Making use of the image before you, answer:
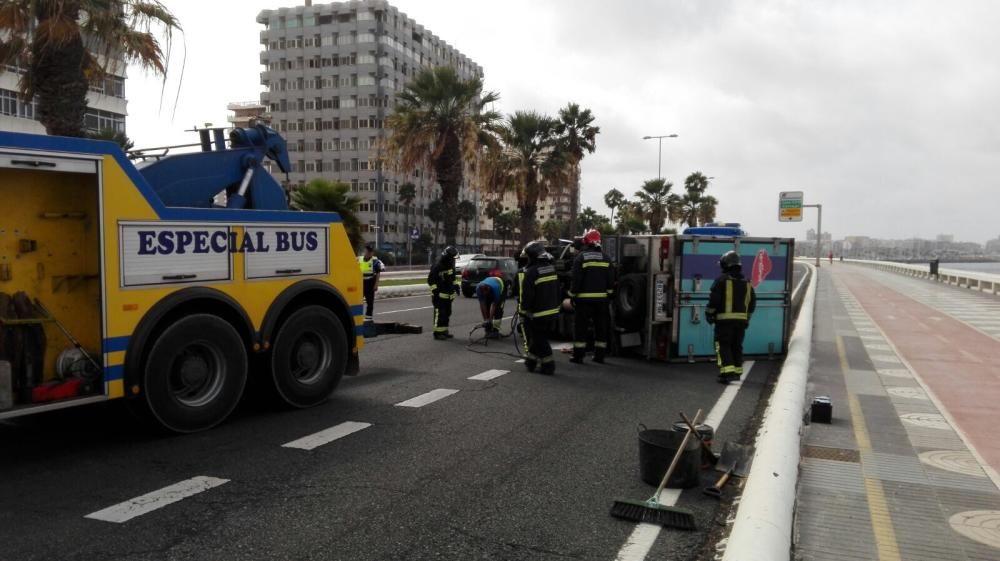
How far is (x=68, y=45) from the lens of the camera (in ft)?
47.4

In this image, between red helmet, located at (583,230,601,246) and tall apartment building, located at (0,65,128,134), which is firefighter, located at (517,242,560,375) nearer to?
red helmet, located at (583,230,601,246)

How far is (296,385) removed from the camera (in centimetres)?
695

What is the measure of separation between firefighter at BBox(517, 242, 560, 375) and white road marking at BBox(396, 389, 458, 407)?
169cm

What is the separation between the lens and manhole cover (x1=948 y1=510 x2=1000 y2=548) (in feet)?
13.2

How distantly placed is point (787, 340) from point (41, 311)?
389 inches

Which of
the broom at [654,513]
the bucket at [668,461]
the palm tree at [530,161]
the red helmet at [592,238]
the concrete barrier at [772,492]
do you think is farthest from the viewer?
the palm tree at [530,161]

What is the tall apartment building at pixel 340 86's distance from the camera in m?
85.9

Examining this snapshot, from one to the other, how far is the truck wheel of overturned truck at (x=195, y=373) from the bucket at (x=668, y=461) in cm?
357

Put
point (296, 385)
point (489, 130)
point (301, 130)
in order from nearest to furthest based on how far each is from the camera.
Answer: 1. point (296, 385)
2. point (489, 130)
3. point (301, 130)

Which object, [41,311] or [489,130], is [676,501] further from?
[489,130]

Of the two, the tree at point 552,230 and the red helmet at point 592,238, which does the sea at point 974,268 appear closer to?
the red helmet at point 592,238

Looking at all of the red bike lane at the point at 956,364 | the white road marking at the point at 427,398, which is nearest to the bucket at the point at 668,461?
the red bike lane at the point at 956,364

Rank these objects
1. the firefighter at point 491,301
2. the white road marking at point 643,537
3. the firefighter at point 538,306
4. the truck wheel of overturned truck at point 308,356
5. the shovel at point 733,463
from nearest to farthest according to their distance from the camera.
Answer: the white road marking at point 643,537 < the shovel at point 733,463 < the truck wheel of overturned truck at point 308,356 < the firefighter at point 538,306 < the firefighter at point 491,301

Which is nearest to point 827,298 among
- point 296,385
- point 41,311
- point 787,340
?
point 787,340
